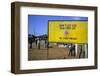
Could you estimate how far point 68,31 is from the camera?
152 centimetres

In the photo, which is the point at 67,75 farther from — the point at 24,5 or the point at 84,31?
the point at 24,5

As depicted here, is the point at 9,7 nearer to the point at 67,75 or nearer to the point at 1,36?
the point at 1,36

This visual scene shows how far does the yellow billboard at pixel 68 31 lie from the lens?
4.87 feet

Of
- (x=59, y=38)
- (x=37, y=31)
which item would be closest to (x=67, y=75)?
(x=59, y=38)

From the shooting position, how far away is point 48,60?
1.47m

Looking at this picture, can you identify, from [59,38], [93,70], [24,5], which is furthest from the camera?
[93,70]

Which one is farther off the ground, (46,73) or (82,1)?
(82,1)

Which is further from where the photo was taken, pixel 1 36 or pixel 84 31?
pixel 84 31

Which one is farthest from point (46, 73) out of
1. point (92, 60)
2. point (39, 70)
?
point (92, 60)

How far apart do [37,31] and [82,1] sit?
392 mm

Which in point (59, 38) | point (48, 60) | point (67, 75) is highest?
point (59, 38)

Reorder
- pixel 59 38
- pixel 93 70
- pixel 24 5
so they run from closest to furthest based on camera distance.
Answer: pixel 24 5 → pixel 59 38 → pixel 93 70

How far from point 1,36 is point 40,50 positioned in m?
0.26

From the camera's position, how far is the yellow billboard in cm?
148
